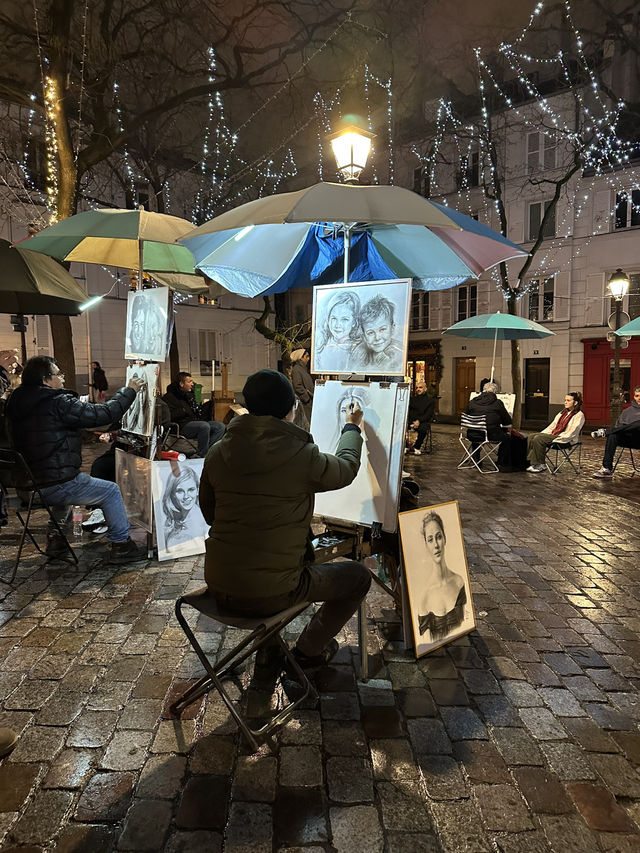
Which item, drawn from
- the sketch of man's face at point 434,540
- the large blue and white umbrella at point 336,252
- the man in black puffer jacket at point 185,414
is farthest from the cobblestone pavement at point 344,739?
the man in black puffer jacket at point 185,414

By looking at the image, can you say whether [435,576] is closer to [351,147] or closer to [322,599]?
[322,599]

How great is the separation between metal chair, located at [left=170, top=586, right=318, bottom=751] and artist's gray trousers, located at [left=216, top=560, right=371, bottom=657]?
4 cm

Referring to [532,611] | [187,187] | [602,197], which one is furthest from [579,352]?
Result: [532,611]

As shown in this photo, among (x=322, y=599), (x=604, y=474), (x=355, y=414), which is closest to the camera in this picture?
(x=322, y=599)

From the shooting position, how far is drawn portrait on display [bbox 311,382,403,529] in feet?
10.4

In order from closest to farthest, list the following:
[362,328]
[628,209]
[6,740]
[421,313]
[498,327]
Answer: [6,740] < [362,328] < [498,327] < [628,209] < [421,313]

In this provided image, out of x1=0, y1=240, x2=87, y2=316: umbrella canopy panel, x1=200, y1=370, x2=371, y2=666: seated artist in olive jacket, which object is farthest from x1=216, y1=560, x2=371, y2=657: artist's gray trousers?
x1=0, y1=240, x2=87, y2=316: umbrella canopy panel

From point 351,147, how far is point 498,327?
226 inches

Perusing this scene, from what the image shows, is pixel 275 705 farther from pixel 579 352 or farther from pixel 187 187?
pixel 187 187

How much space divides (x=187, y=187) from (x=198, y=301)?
5.59 m

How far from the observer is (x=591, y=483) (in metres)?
8.69

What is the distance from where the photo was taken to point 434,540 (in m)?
3.27

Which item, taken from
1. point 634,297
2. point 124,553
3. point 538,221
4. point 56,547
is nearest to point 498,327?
point 124,553

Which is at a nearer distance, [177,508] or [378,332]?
[378,332]
